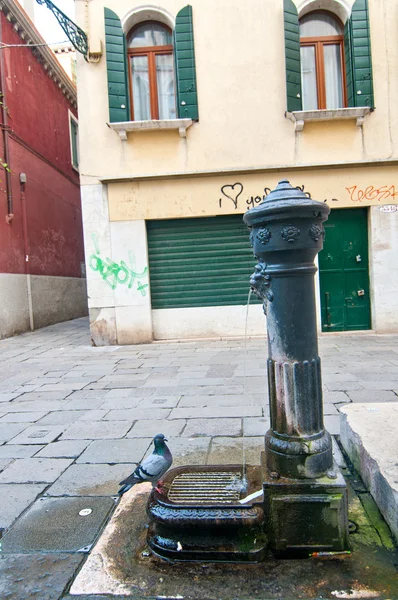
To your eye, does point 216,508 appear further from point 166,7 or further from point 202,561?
point 166,7

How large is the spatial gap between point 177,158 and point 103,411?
18.7 feet

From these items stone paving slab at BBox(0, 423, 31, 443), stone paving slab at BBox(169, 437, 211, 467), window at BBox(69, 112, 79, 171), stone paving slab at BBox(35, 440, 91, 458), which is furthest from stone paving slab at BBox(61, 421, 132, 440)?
window at BBox(69, 112, 79, 171)

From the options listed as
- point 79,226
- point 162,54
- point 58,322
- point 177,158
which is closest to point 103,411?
point 177,158

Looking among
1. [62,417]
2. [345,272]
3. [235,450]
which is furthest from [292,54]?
[235,450]

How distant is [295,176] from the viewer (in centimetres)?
866

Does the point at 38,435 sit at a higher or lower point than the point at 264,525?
lower

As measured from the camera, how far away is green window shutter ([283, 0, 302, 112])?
27.3ft

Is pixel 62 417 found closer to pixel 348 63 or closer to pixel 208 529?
pixel 208 529

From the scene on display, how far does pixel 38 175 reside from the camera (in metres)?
12.7

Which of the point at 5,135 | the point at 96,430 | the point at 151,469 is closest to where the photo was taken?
the point at 151,469

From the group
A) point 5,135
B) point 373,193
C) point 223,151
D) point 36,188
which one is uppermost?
point 5,135

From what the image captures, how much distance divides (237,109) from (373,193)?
309 cm

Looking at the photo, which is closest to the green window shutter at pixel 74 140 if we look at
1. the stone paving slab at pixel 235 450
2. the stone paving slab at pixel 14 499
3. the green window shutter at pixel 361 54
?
the green window shutter at pixel 361 54

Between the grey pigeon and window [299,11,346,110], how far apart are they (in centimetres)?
826
